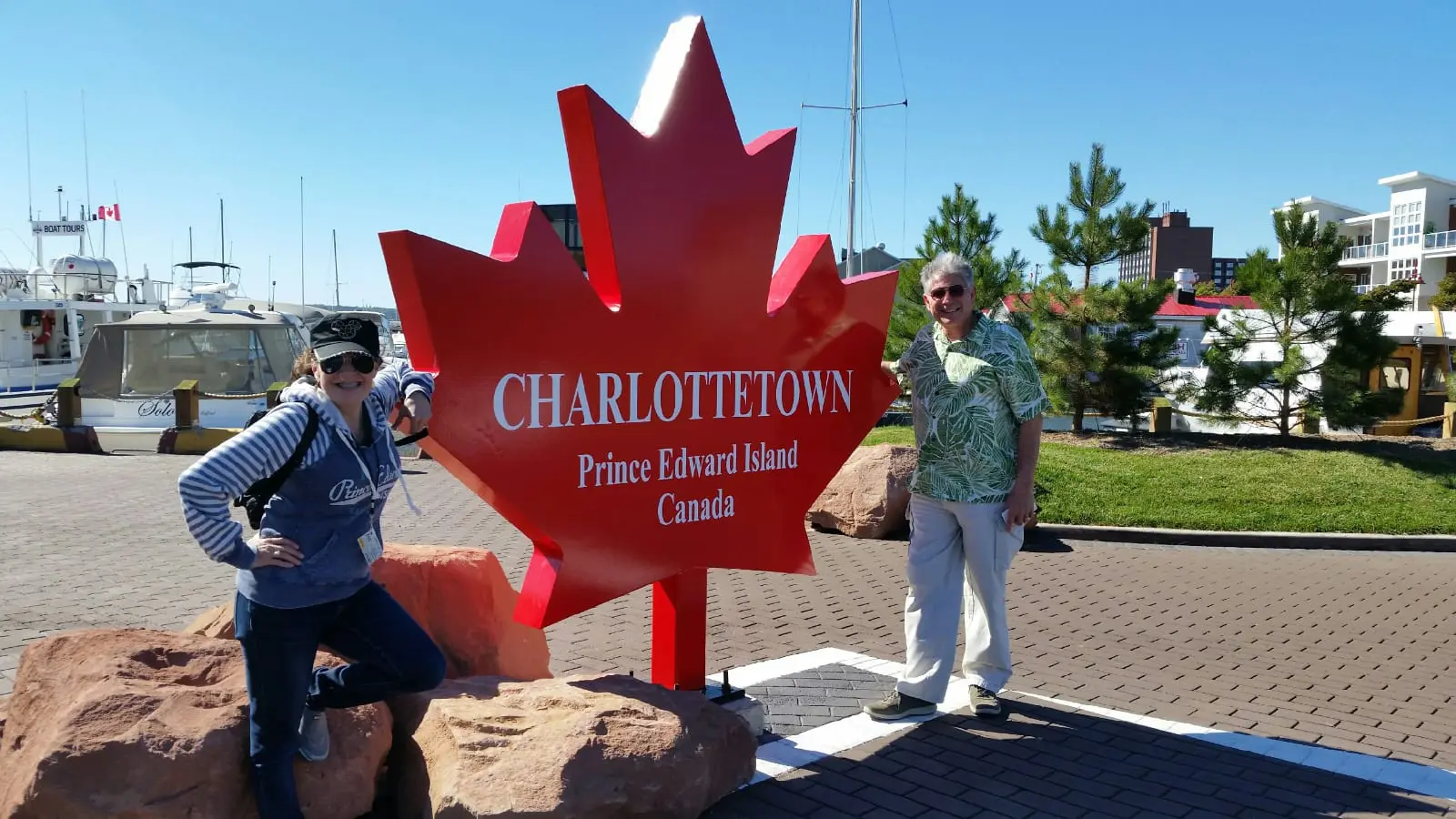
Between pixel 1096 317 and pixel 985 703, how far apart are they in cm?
1085

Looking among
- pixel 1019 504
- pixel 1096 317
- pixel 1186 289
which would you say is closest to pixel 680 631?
pixel 1019 504

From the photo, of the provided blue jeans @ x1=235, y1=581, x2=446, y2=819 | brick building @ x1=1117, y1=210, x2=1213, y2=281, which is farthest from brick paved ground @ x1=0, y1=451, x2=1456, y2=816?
brick building @ x1=1117, y1=210, x2=1213, y2=281

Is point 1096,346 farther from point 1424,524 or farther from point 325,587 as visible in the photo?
point 325,587

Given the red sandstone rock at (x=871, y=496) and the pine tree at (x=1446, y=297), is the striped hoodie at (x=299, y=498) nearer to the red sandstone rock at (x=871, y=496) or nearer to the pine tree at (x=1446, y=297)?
the red sandstone rock at (x=871, y=496)

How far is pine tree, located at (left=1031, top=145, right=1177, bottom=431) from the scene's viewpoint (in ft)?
46.4

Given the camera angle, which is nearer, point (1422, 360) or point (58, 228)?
point (1422, 360)

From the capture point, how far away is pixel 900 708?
4.31 m

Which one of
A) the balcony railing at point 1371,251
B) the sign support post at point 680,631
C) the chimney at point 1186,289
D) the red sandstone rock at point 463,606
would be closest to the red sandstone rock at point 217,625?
the red sandstone rock at point 463,606

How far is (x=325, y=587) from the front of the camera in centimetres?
282

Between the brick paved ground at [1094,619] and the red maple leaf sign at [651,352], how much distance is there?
1.05m

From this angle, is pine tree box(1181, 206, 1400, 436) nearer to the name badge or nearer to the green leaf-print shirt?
the green leaf-print shirt

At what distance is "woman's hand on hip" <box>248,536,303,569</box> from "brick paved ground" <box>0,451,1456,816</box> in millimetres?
1753

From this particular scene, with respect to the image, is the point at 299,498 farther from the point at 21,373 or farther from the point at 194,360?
the point at 21,373

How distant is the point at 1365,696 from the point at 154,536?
837cm
